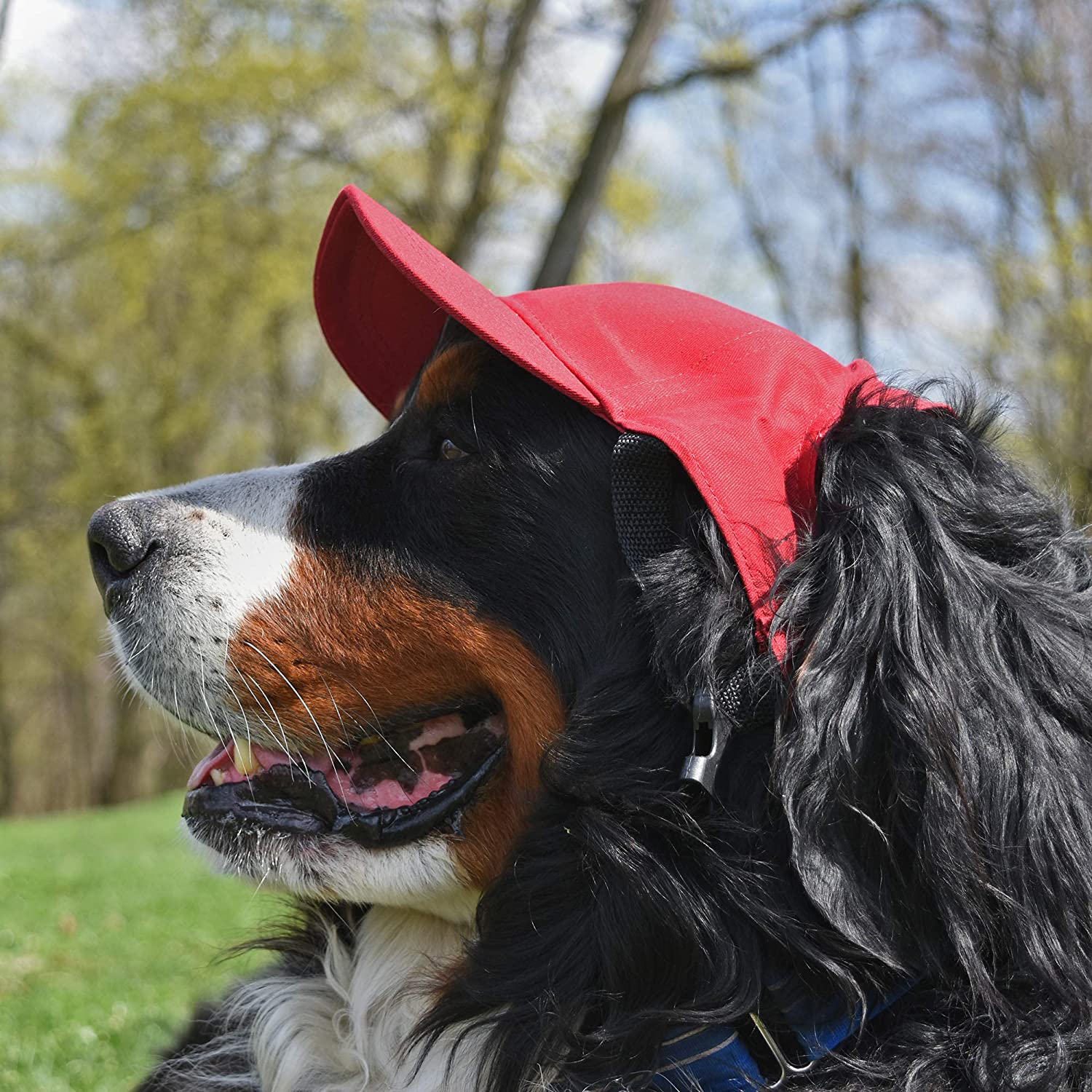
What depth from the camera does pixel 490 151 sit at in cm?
1294

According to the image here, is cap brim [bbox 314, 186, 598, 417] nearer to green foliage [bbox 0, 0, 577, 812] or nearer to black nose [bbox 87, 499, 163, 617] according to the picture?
black nose [bbox 87, 499, 163, 617]

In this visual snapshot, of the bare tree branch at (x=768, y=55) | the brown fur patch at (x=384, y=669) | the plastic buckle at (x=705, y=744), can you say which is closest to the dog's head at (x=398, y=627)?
the brown fur patch at (x=384, y=669)

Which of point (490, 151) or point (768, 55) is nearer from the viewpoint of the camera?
point (768, 55)

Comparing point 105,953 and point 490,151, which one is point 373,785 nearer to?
point 105,953

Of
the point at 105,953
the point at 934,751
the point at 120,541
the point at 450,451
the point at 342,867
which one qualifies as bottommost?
the point at 105,953

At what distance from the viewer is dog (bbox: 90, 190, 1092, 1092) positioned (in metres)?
1.88

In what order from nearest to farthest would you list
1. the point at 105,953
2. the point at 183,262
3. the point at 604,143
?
the point at 105,953, the point at 604,143, the point at 183,262

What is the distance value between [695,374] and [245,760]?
4.00 feet

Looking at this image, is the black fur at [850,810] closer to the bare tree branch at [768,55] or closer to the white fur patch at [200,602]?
the white fur patch at [200,602]

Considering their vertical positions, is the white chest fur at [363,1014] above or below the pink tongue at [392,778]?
below

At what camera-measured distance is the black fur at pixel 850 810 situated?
1862mm

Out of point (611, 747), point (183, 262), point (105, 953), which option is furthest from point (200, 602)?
point (183, 262)

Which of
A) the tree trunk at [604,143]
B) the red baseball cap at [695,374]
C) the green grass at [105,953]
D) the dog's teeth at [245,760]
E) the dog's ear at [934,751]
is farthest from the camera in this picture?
the tree trunk at [604,143]

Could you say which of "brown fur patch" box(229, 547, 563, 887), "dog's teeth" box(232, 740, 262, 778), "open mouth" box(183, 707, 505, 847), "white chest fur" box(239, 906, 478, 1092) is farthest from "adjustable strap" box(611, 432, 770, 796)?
"dog's teeth" box(232, 740, 262, 778)
